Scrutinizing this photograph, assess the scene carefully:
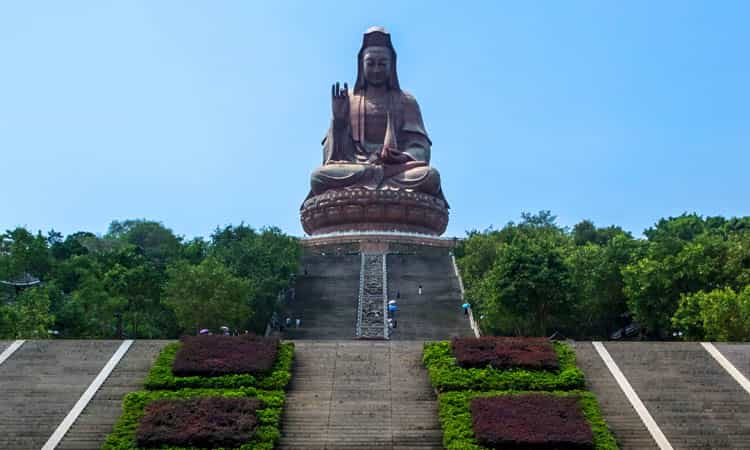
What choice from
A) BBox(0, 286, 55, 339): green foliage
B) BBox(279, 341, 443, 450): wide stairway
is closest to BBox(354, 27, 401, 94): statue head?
BBox(0, 286, 55, 339): green foliage

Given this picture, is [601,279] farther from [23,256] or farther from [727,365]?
[23,256]

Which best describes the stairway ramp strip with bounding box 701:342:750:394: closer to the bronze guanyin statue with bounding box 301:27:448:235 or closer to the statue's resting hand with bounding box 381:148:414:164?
the bronze guanyin statue with bounding box 301:27:448:235

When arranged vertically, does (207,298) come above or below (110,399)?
above

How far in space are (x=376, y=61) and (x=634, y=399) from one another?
27.7m

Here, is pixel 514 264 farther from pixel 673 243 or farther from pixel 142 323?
pixel 142 323

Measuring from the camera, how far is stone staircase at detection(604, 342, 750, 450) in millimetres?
17031

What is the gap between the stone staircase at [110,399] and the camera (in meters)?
16.9

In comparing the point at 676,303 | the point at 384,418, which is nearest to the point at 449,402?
the point at 384,418

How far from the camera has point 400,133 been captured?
1718 inches

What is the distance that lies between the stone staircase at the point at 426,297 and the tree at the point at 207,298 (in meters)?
4.59

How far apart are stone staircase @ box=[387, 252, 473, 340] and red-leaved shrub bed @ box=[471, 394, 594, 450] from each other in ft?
30.9

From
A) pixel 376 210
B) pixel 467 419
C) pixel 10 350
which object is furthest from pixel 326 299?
pixel 467 419

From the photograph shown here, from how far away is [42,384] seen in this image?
1905cm

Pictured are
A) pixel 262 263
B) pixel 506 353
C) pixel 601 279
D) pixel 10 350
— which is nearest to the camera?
pixel 506 353
